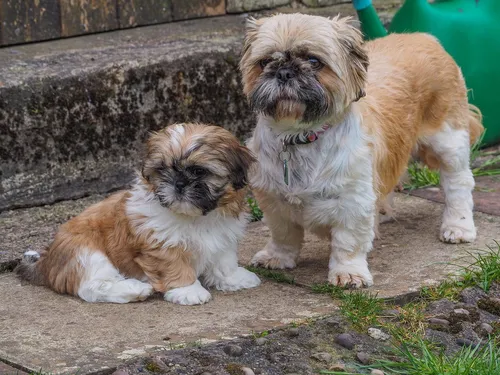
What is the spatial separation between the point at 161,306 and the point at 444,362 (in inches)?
57.0

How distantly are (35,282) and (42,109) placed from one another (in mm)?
1219

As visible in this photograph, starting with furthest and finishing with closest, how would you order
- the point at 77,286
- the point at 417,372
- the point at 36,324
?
the point at 77,286 → the point at 36,324 → the point at 417,372

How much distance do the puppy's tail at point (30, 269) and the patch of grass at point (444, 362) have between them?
188 centimetres

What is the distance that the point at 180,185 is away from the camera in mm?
4754

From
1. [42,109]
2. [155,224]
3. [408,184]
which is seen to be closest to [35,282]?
[155,224]

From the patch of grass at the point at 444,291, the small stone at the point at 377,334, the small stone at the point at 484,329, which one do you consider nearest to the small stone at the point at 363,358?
the small stone at the point at 377,334

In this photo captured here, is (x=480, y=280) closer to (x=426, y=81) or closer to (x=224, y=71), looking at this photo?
(x=426, y=81)

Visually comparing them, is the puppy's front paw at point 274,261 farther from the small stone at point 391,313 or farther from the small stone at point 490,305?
the small stone at point 490,305

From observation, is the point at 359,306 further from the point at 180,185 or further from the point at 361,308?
the point at 180,185

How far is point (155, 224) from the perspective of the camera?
4.92 meters

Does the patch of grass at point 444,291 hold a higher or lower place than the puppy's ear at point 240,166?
lower

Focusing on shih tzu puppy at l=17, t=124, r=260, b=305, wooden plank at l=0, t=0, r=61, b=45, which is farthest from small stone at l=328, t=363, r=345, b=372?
wooden plank at l=0, t=0, r=61, b=45

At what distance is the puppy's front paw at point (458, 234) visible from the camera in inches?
233

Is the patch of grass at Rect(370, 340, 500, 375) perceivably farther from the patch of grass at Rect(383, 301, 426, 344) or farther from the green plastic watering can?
the green plastic watering can
